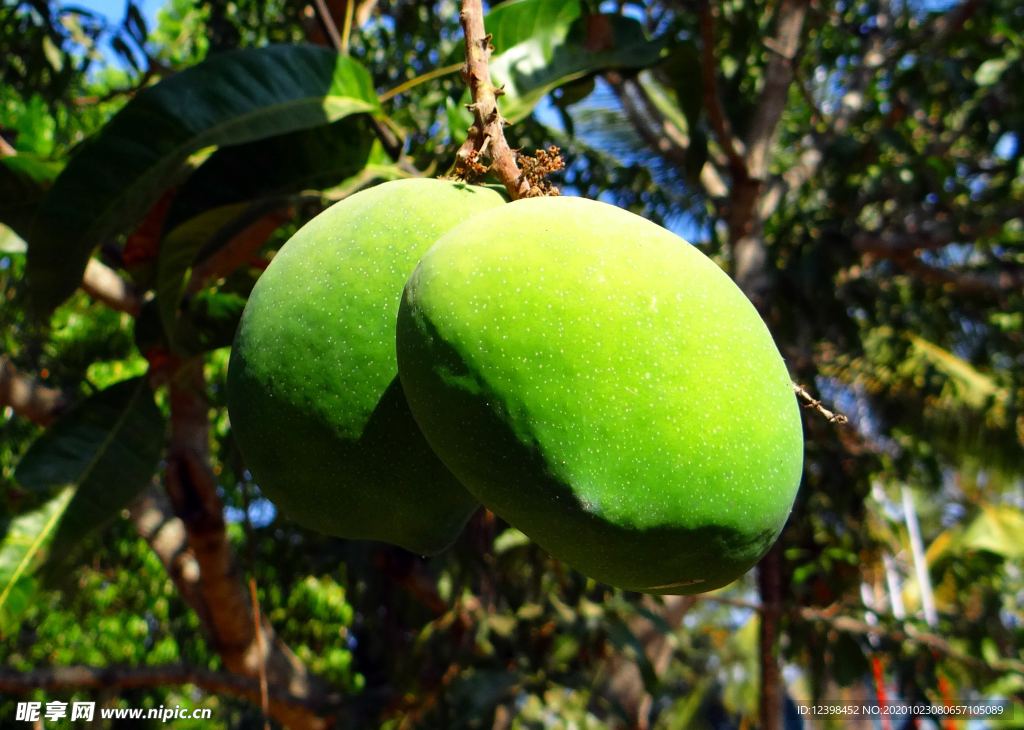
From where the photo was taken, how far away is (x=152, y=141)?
4.16 ft

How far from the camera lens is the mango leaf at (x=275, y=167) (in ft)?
4.57

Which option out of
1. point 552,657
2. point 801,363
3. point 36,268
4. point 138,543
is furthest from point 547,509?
point 138,543

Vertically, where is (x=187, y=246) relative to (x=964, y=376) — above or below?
above

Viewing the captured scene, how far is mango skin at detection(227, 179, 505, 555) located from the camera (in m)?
0.82

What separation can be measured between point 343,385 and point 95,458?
2.82 ft

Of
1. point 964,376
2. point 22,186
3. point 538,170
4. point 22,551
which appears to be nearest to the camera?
point 538,170

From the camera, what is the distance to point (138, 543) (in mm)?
4535

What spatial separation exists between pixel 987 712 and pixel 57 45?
14.2 ft

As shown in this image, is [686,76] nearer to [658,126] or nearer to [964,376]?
[658,126]

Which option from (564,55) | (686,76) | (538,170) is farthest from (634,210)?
(538,170)

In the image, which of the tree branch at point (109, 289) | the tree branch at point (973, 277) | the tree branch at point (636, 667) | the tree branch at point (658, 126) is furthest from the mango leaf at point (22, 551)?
the tree branch at point (973, 277)

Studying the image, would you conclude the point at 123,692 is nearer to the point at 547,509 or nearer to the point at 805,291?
the point at 805,291

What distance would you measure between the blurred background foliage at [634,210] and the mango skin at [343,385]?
0.57 meters

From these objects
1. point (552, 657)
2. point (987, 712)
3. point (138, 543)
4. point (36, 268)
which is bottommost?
point (987, 712)
